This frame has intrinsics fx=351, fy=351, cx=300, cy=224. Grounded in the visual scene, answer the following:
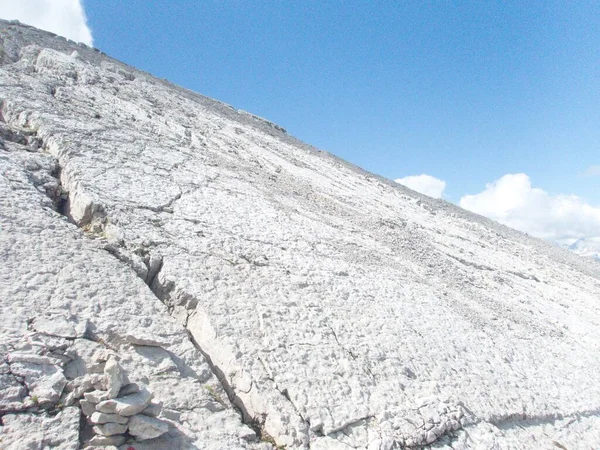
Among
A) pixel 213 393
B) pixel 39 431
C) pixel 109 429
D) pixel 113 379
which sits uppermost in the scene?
pixel 113 379

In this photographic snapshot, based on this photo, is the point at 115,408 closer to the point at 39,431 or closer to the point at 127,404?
the point at 127,404

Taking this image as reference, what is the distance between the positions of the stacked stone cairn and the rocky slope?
0.04 feet

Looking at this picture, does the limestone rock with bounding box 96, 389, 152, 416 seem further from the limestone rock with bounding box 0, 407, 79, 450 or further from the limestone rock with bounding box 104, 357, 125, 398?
the limestone rock with bounding box 0, 407, 79, 450

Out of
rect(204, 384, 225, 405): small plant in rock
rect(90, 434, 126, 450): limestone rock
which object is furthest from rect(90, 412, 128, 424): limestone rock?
rect(204, 384, 225, 405): small plant in rock

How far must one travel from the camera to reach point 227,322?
4.51 metres

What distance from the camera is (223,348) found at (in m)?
4.20

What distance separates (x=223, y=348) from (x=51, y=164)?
495cm

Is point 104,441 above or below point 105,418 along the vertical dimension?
below

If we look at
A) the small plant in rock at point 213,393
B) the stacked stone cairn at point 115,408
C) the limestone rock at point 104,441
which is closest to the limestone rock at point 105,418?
the stacked stone cairn at point 115,408

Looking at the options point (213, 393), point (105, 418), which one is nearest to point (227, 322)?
point (213, 393)

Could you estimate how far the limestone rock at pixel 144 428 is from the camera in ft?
9.68

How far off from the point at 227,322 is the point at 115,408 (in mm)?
1707

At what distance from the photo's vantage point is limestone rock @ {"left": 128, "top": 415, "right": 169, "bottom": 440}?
2949 millimetres

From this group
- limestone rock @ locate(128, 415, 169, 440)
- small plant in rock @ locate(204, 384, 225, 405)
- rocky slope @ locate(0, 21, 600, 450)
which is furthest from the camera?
small plant in rock @ locate(204, 384, 225, 405)
